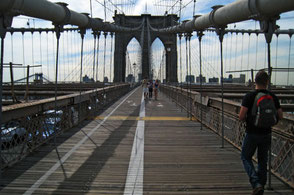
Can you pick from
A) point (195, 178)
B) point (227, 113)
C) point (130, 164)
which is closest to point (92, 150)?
point (130, 164)

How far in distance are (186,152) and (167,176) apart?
145 centimetres

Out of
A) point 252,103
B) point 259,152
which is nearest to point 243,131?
point 259,152

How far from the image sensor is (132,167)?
4.41 m

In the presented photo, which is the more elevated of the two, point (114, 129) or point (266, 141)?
point (266, 141)

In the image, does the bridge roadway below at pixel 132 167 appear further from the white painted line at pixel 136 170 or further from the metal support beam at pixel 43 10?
the metal support beam at pixel 43 10

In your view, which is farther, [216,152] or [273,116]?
[216,152]

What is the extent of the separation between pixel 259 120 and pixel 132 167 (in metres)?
2.19

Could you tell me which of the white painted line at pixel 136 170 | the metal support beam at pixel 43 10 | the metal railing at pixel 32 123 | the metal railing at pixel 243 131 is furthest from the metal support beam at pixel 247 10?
the metal railing at pixel 32 123

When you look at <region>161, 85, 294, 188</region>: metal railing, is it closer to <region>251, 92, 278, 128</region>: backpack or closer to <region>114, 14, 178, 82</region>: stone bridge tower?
<region>251, 92, 278, 128</region>: backpack

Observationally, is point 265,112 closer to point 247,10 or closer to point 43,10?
point 247,10

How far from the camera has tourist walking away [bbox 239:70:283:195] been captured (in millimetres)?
3029

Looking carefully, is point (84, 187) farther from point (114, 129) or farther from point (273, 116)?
point (114, 129)

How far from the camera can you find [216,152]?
17.6 ft

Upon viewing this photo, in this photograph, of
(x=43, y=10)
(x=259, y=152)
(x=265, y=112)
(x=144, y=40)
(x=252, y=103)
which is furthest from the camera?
(x=144, y=40)
